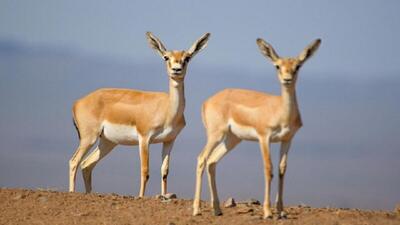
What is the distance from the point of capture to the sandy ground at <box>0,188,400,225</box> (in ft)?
60.4

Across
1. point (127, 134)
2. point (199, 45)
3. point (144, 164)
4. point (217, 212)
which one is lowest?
point (217, 212)

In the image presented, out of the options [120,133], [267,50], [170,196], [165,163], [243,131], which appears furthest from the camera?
[120,133]

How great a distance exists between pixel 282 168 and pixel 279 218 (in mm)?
1016

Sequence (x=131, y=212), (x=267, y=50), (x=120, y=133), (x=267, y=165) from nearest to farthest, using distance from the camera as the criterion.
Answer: (x=267, y=165) → (x=267, y=50) → (x=131, y=212) → (x=120, y=133)

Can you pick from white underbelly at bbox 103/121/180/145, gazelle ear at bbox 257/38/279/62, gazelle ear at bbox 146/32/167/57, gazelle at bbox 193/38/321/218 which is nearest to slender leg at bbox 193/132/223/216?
gazelle at bbox 193/38/321/218

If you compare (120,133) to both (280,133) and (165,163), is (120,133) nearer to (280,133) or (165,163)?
(165,163)

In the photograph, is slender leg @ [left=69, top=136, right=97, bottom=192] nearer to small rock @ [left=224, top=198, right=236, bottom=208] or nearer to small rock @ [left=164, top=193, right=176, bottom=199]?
small rock @ [left=164, top=193, right=176, bottom=199]

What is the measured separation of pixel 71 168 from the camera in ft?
78.1

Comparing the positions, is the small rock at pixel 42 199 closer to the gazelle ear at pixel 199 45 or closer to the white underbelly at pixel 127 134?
the white underbelly at pixel 127 134

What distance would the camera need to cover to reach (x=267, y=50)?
59.9 feet

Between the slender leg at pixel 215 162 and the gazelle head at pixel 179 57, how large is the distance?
3059 millimetres

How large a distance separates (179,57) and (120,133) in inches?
123

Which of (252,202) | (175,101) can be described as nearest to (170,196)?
(252,202)

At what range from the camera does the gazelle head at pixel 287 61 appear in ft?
57.7
